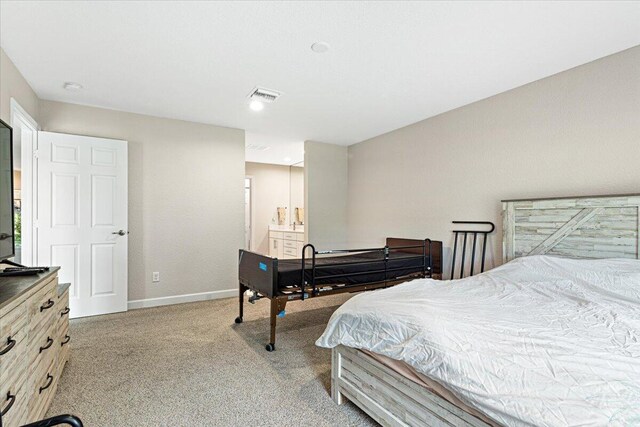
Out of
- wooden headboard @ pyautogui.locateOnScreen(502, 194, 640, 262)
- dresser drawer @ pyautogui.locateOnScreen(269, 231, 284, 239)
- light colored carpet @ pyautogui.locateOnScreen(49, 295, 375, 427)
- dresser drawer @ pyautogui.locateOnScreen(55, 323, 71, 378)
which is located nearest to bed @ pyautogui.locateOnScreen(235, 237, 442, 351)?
light colored carpet @ pyautogui.locateOnScreen(49, 295, 375, 427)

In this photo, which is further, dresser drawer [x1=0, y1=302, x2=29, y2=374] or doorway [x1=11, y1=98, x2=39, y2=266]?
doorway [x1=11, y1=98, x2=39, y2=266]

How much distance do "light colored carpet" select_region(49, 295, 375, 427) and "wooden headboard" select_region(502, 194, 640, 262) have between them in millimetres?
2049

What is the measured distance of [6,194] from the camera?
172cm

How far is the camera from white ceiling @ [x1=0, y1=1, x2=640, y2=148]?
76.2 inches

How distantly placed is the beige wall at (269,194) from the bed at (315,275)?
4.23 meters

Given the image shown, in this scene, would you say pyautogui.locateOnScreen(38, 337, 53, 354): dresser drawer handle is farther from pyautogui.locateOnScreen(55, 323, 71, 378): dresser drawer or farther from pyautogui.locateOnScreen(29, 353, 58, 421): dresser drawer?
pyautogui.locateOnScreen(55, 323, 71, 378): dresser drawer

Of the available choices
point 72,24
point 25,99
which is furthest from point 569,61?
point 25,99

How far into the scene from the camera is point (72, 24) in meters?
2.08

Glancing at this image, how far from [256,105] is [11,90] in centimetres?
206

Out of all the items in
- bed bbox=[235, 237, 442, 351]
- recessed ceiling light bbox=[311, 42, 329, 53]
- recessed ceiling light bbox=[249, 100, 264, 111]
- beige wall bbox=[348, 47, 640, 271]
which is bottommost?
bed bbox=[235, 237, 442, 351]

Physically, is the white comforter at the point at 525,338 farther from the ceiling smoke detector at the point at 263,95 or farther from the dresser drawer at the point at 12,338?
the ceiling smoke detector at the point at 263,95

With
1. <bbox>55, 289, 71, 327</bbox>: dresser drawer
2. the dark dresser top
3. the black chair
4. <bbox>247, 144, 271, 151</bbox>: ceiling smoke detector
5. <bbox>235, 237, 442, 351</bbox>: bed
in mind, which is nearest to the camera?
the black chair

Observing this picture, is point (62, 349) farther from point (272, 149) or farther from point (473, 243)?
point (272, 149)

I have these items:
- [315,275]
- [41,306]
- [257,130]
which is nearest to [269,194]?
[257,130]
